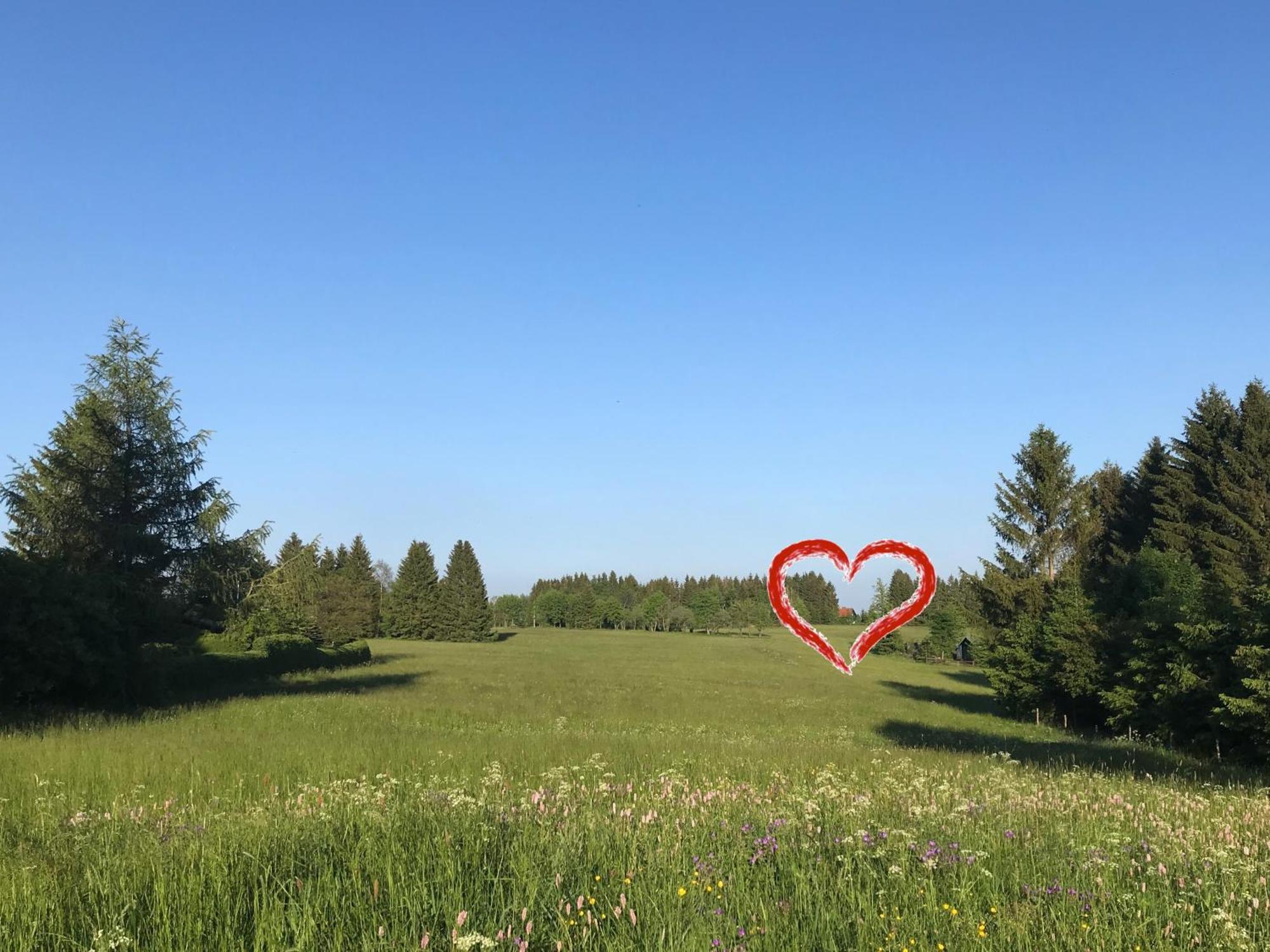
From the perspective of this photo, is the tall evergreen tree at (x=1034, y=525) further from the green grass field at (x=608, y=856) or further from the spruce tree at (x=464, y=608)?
the spruce tree at (x=464, y=608)

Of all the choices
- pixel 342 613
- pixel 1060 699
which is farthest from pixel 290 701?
pixel 342 613

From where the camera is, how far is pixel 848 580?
19.9 metres

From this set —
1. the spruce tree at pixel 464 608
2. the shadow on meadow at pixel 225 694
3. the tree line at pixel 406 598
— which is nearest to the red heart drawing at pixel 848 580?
the shadow on meadow at pixel 225 694

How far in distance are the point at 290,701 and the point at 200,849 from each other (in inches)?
919

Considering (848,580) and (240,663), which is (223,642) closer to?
(240,663)

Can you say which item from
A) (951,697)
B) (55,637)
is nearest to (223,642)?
(55,637)

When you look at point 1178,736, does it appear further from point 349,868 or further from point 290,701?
point 290,701

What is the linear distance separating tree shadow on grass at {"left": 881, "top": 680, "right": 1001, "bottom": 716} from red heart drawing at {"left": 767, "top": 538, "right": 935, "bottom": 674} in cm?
1806

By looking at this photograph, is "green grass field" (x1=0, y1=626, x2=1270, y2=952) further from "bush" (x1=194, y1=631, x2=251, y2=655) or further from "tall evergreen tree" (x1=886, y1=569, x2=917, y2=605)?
"tall evergreen tree" (x1=886, y1=569, x2=917, y2=605)

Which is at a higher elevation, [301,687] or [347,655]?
[301,687]

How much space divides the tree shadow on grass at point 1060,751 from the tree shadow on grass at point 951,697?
12.6 m

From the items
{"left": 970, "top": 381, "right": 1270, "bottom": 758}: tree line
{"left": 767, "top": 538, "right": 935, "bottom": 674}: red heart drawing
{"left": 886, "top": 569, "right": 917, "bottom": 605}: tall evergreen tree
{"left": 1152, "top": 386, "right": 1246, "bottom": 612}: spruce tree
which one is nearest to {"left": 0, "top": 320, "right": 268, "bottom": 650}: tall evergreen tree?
{"left": 767, "top": 538, "right": 935, "bottom": 674}: red heart drawing

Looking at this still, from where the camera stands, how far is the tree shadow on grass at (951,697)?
3930 centimetres

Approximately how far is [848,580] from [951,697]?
99.9ft
